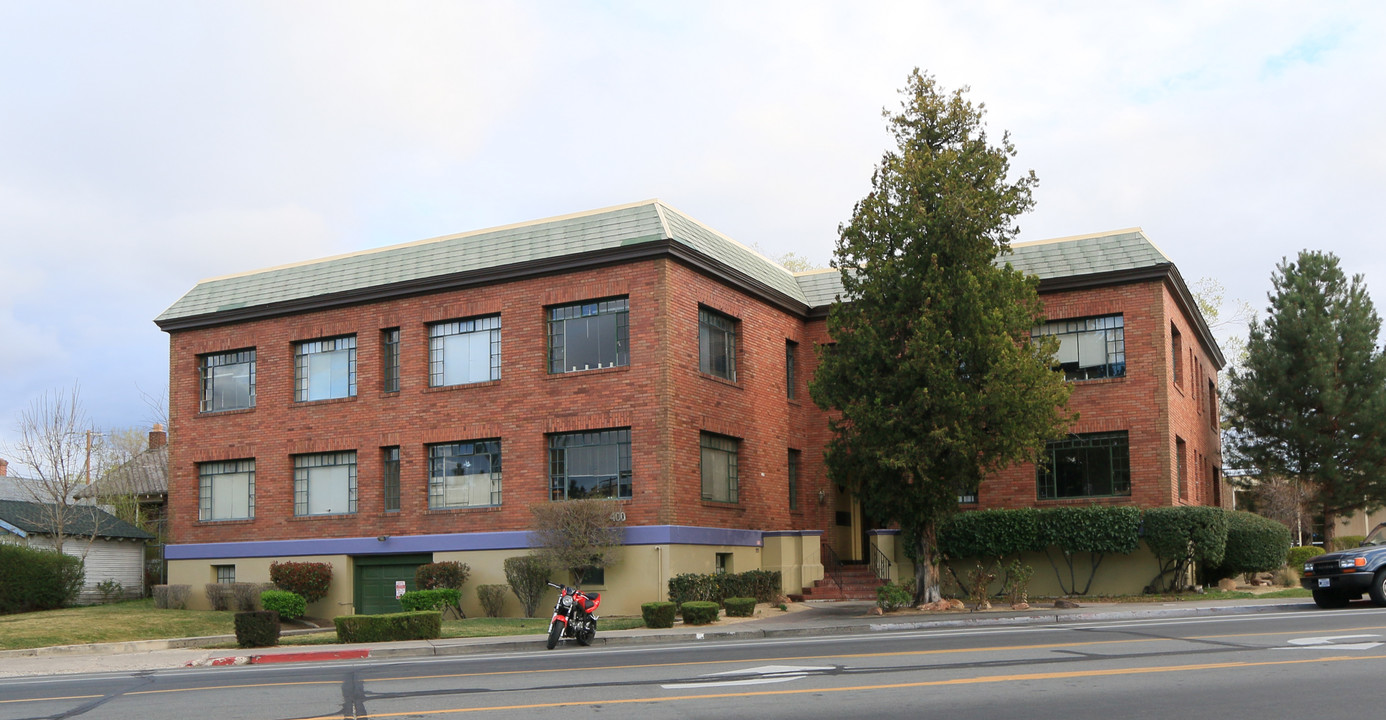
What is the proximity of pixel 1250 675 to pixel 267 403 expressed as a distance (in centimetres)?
2741

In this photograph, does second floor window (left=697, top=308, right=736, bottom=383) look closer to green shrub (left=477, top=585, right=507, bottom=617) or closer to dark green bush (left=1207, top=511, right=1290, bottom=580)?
green shrub (left=477, top=585, right=507, bottom=617)

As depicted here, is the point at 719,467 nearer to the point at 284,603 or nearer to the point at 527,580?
the point at 527,580

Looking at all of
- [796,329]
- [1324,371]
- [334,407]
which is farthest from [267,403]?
[1324,371]

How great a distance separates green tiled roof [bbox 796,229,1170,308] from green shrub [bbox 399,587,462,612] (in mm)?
12379

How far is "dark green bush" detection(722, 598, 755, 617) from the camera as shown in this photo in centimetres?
2447

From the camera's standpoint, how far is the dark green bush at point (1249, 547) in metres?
27.3

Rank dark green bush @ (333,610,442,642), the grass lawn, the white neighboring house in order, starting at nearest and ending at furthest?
dark green bush @ (333,610,442,642) → the grass lawn → the white neighboring house

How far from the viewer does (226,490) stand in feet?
109

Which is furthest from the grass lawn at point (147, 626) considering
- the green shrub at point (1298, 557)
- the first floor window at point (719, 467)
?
the green shrub at point (1298, 557)

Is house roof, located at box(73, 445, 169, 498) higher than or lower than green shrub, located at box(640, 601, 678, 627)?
higher

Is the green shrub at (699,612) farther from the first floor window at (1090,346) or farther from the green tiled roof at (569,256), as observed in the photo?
the first floor window at (1090,346)

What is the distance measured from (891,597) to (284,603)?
14526 millimetres

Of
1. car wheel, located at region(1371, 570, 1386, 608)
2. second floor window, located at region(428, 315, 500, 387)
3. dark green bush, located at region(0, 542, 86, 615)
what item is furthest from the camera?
dark green bush, located at region(0, 542, 86, 615)

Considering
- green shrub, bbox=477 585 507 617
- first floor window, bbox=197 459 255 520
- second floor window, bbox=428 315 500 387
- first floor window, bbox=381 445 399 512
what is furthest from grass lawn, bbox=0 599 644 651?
second floor window, bbox=428 315 500 387
